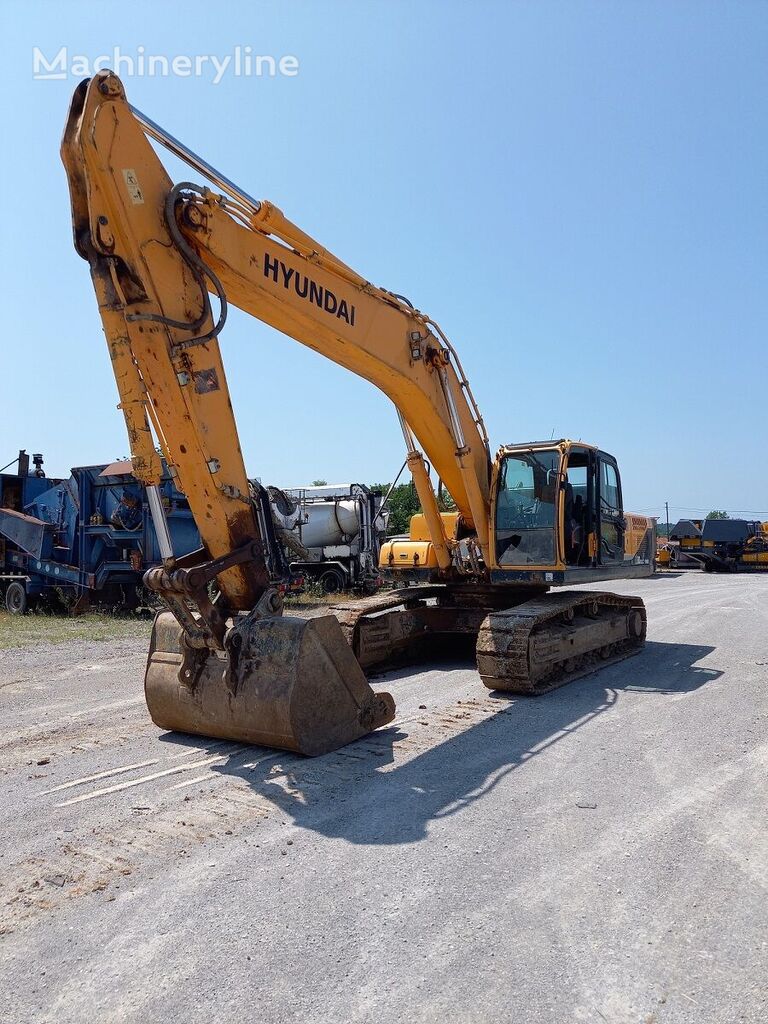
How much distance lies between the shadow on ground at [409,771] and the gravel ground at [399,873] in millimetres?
22

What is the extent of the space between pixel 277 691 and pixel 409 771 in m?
1.09

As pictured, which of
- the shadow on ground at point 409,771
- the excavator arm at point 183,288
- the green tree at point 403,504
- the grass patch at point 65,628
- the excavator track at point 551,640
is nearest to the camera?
the shadow on ground at point 409,771

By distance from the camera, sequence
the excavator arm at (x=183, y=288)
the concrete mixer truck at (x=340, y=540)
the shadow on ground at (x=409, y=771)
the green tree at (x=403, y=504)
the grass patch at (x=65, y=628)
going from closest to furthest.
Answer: the shadow on ground at (x=409, y=771)
the excavator arm at (x=183, y=288)
the grass patch at (x=65, y=628)
the concrete mixer truck at (x=340, y=540)
the green tree at (x=403, y=504)

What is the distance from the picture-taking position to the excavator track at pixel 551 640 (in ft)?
25.5

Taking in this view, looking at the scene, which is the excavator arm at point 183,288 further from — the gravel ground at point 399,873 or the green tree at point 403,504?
the green tree at point 403,504

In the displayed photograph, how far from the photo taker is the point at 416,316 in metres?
8.42

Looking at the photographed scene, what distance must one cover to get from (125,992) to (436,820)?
A: 206 cm

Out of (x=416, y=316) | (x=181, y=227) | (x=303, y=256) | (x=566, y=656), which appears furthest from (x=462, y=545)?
(x=181, y=227)

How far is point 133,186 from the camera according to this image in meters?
5.62

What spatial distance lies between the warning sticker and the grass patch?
8239 mm

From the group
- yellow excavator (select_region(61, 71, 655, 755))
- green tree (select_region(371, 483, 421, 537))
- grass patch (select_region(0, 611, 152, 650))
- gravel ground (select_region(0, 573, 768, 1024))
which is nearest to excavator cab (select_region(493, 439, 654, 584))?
yellow excavator (select_region(61, 71, 655, 755))

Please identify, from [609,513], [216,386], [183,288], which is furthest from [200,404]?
[609,513]

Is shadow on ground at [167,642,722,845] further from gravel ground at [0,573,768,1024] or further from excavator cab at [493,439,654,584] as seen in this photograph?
excavator cab at [493,439,654,584]

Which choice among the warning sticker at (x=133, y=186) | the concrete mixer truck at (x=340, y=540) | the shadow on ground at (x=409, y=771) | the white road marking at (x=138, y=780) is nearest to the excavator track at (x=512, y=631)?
the shadow on ground at (x=409, y=771)
